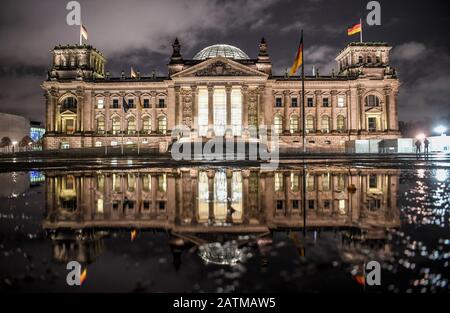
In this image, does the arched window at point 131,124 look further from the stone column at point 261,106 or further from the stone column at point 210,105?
the stone column at point 261,106

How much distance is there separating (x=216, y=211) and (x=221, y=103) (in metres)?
62.4

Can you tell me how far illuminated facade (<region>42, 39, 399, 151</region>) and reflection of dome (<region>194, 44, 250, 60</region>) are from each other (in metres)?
10.7

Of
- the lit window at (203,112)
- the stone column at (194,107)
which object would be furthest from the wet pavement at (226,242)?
the lit window at (203,112)

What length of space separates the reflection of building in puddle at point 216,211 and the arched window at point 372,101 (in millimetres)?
64675

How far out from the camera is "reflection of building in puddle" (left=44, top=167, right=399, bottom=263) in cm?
411

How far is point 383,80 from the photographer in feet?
220

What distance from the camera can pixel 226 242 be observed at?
12.7 ft

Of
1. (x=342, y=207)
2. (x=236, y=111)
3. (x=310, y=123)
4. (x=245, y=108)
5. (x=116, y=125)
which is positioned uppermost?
(x=245, y=108)

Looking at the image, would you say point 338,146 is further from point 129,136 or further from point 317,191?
point 317,191

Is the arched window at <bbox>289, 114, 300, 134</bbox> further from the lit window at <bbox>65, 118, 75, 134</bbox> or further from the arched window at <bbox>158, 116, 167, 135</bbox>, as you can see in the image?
the lit window at <bbox>65, 118, 75, 134</bbox>

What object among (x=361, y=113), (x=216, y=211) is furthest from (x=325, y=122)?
(x=216, y=211)

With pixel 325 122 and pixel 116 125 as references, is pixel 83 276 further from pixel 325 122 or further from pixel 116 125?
pixel 325 122

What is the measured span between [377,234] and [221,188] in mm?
5392

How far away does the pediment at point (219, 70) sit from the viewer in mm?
63562
